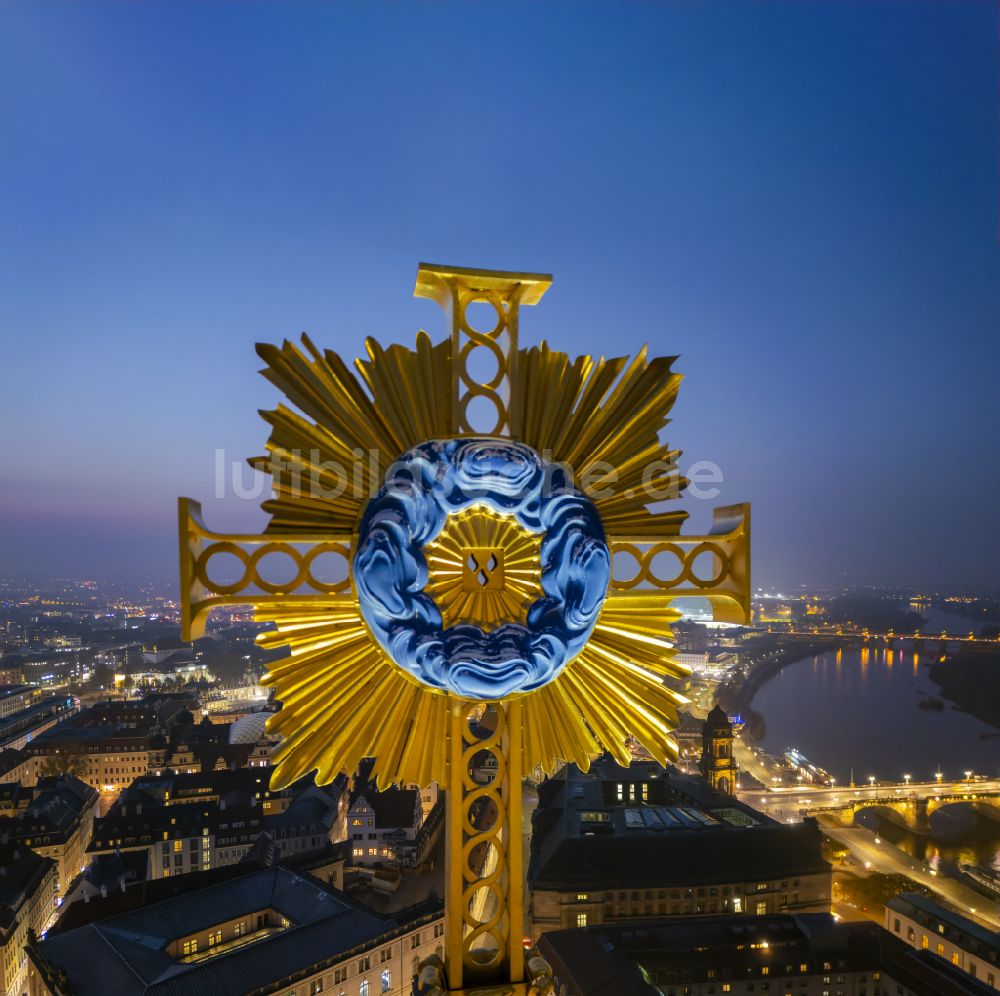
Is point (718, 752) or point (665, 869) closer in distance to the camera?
point (665, 869)

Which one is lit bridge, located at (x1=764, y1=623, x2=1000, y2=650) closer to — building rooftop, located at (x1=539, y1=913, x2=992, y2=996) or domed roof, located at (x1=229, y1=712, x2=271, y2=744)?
Result: building rooftop, located at (x1=539, y1=913, x2=992, y2=996)

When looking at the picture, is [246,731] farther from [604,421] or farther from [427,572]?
[604,421]

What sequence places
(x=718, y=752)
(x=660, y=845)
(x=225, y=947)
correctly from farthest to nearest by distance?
(x=718, y=752) → (x=660, y=845) → (x=225, y=947)

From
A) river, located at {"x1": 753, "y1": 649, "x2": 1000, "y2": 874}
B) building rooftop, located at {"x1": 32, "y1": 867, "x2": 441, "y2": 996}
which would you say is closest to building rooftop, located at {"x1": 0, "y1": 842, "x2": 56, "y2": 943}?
building rooftop, located at {"x1": 32, "y1": 867, "x2": 441, "y2": 996}

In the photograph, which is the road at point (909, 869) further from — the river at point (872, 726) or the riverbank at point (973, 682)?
the riverbank at point (973, 682)

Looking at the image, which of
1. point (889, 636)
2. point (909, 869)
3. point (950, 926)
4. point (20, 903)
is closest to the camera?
point (20, 903)

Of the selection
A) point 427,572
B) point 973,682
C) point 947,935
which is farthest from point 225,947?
point 973,682
